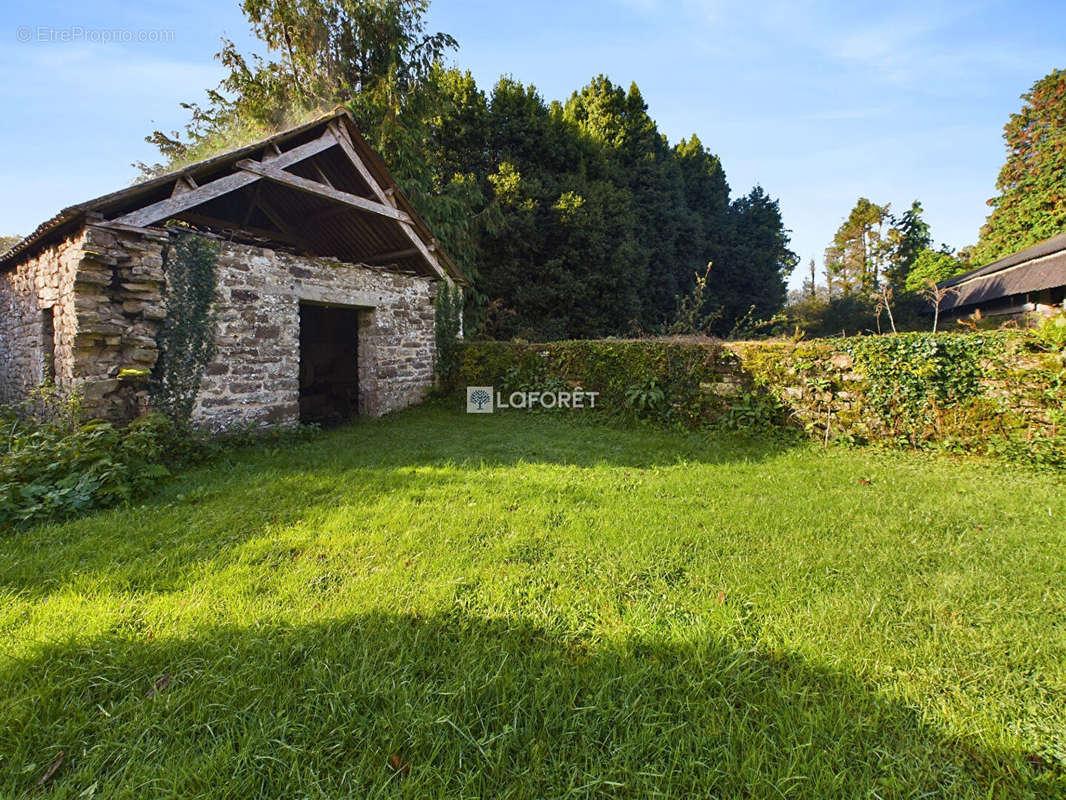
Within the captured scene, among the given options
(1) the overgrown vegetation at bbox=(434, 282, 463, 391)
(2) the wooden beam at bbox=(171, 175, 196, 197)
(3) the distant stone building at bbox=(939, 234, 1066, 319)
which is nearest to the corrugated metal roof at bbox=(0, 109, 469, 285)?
(2) the wooden beam at bbox=(171, 175, 196, 197)

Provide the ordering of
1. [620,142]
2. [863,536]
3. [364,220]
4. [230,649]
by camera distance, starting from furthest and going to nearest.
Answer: [620,142] < [364,220] < [863,536] < [230,649]

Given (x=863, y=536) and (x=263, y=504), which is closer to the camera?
(x=863, y=536)

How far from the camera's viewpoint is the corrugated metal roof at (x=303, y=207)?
5273 mm

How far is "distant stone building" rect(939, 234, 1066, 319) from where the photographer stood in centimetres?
1490

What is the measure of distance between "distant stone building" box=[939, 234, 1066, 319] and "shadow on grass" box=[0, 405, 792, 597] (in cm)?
1635

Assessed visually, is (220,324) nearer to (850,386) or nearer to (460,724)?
(460,724)

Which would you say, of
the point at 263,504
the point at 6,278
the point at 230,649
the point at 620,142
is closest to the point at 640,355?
the point at 263,504

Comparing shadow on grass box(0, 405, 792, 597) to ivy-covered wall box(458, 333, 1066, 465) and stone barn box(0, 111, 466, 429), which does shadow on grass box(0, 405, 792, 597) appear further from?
stone barn box(0, 111, 466, 429)

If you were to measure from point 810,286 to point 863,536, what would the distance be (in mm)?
44659

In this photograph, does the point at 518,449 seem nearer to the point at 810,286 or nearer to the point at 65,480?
the point at 65,480

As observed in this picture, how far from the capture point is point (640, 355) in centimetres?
781

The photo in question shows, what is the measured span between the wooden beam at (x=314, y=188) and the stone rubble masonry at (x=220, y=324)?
41.6 inches

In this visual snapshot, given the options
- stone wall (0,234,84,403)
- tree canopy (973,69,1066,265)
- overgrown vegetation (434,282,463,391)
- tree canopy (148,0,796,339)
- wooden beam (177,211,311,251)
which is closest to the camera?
stone wall (0,234,84,403)

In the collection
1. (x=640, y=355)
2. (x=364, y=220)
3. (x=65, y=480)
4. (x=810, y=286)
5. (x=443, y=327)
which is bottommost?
(x=65, y=480)
